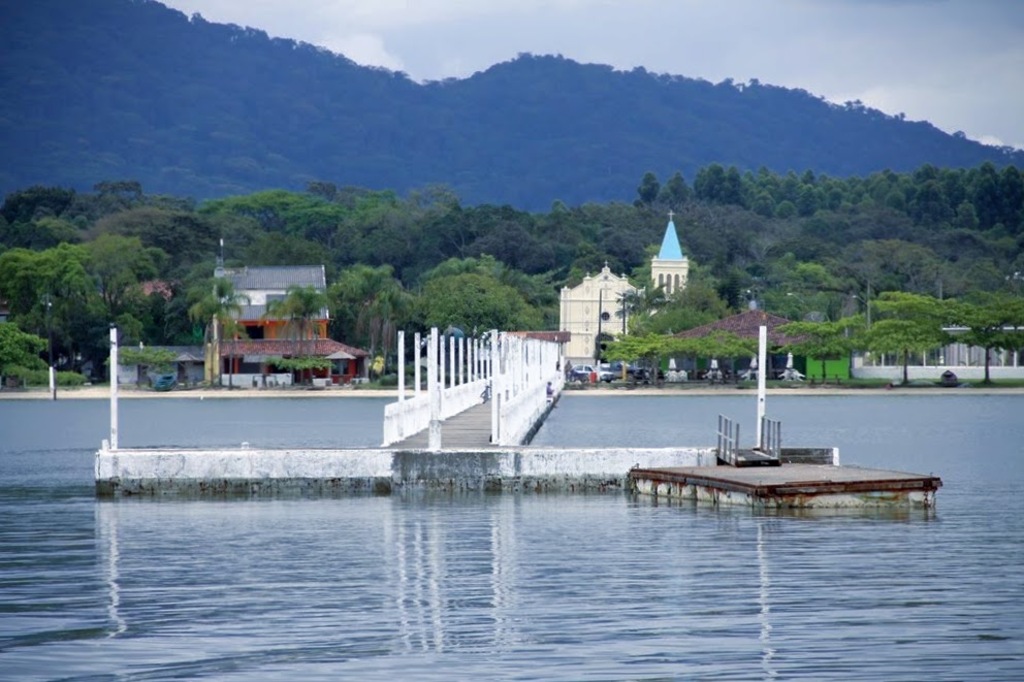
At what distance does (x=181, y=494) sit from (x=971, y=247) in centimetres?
14140

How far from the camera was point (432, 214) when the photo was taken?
162500mm

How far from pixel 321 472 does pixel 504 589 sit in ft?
39.0

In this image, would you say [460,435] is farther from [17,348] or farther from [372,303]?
[372,303]

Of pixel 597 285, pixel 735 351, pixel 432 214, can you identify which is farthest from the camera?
pixel 432 214

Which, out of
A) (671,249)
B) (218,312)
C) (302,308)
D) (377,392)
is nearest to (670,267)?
(671,249)

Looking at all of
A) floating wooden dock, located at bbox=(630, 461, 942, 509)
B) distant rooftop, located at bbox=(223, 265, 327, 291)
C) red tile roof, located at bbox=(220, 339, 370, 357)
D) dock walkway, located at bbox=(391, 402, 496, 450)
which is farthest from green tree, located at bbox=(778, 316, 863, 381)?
floating wooden dock, located at bbox=(630, 461, 942, 509)

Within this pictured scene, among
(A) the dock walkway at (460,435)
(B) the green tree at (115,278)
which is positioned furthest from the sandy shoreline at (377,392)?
(A) the dock walkway at (460,435)

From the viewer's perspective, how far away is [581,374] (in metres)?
111

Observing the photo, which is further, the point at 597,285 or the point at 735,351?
the point at 597,285

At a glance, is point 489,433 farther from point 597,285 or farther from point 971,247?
point 971,247

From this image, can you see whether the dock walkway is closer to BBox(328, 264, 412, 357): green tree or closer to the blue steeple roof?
BBox(328, 264, 412, 357): green tree

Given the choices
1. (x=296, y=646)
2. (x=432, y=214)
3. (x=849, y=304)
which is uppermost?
(x=432, y=214)

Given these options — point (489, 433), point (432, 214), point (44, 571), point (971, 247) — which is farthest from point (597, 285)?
point (44, 571)

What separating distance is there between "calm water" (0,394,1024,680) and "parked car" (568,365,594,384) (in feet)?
233
